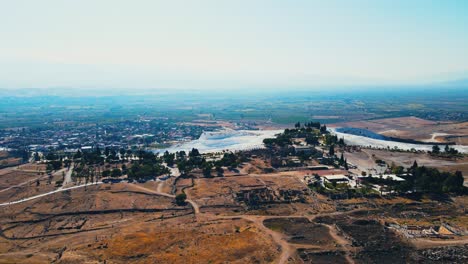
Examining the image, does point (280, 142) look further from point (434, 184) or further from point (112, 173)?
point (112, 173)

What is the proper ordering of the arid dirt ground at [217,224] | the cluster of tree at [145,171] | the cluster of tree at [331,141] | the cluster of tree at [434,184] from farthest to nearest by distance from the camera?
1. the cluster of tree at [331,141]
2. the cluster of tree at [145,171]
3. the cluster of tree at [434,184]
4. the arid dirt ground at [217,224]

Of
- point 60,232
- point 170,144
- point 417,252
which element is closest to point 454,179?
point 417,252

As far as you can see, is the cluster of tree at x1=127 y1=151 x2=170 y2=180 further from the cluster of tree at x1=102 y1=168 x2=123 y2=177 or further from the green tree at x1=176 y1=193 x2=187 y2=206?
the green tree at x1=176 y1=193 x2=187 y2=206

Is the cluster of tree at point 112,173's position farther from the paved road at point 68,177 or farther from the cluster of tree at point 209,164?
the cluster of tree at point 209,164

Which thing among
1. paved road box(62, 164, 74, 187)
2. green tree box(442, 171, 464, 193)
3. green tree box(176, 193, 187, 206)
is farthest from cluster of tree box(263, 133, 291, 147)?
paved road box(62, 164, 74, 187)

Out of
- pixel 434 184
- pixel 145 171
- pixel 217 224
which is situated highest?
pixel 434 184

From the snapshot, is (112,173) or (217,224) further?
(112,173)

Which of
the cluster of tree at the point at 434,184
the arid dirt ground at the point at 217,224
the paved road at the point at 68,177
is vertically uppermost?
the cluster of tree at the point at 434,184

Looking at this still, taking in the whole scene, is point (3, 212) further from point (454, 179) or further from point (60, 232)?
point (454, 179)

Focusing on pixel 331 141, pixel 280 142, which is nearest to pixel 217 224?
pixel 280 142

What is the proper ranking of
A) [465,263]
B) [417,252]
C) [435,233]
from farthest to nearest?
[435,233] < [417,252] < [465,263]

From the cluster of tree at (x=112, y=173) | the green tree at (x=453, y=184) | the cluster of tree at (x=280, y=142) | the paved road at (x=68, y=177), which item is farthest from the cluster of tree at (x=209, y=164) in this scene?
the green tree at (x=453, y=184)
